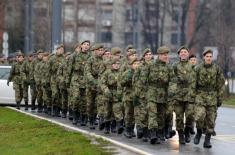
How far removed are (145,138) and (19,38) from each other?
5587 centimetres

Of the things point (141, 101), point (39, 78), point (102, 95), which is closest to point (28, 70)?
point (39, 78)

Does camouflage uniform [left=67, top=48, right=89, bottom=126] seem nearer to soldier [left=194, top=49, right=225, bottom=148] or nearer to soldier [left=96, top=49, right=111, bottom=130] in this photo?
→ soldier [left=96, top=49, right=111, bottom=130]

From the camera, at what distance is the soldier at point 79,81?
18891mm

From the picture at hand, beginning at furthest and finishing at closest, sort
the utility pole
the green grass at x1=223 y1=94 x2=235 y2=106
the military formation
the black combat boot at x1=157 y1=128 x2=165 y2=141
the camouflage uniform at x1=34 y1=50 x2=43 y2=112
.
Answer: the green grass at x1=223 y1=94 x2=235 y2=106 → the utility pole → the camouflage uniform at x1=34 y1=50 x2=43 y2=112 → the black combat boot at x1=157 y1=128 x2=165 y2=141 → the military formation

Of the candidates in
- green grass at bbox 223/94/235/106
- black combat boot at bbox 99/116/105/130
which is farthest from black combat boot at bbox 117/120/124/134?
green grass at bbox 223/94/235/106

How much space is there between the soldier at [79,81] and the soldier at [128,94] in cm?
227

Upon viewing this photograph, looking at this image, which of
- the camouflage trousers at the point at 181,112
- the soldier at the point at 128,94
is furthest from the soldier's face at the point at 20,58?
the camouflage trousers at the point at 181,112

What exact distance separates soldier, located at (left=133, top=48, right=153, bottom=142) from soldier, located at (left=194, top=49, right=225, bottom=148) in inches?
51.5

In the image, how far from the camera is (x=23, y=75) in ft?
78.2

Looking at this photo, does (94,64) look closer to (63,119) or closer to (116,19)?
(63,119)

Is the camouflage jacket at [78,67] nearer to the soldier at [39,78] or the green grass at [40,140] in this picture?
the green grass at [40,140]

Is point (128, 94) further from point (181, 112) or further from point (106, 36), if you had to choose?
point (106, 36)

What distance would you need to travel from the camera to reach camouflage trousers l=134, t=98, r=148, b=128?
1592 centimetres

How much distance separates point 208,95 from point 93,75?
13.8 ft
